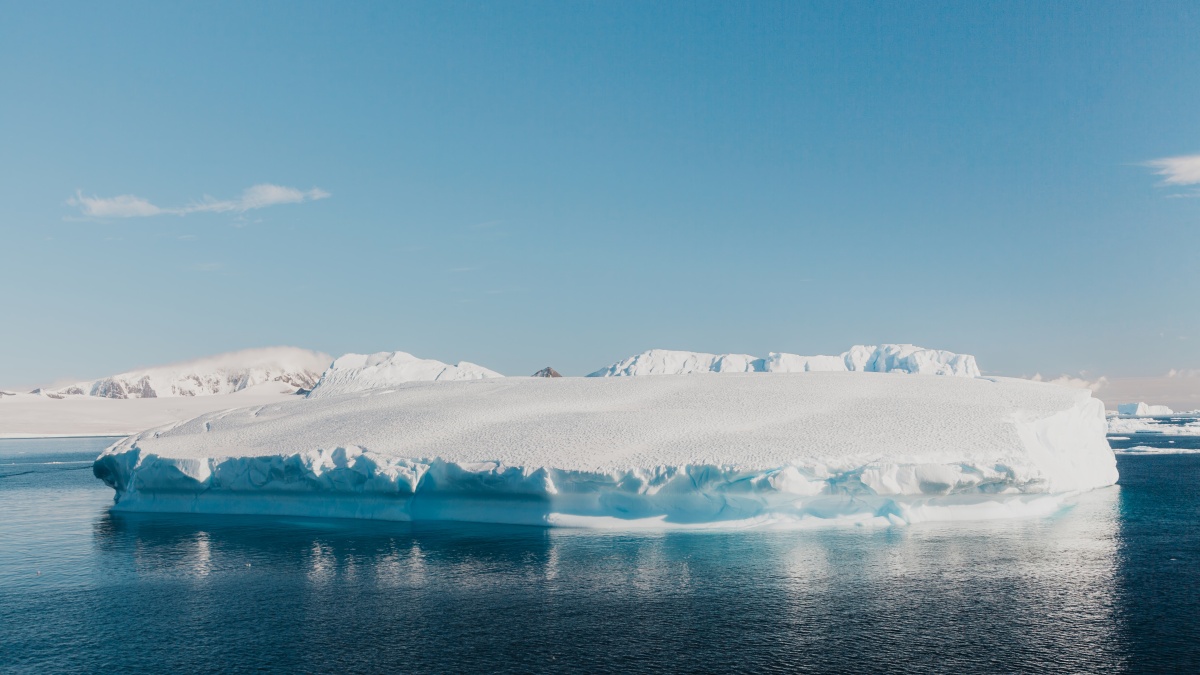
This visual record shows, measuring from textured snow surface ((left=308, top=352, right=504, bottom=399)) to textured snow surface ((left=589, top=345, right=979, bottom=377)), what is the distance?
12.2 meters

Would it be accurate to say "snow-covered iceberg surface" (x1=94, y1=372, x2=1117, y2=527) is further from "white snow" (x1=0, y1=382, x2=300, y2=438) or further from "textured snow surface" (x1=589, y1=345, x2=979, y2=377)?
"white snow" (x1=0, y1=382, x2=300, y2=438)

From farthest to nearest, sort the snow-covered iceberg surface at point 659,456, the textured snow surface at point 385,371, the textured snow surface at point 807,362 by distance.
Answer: the textured snow surface at point 807,362 < the textured snow surface at point 385,371 < the snow-covered iceberg surface at point 659,456

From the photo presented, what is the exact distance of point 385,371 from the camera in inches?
A: 2308

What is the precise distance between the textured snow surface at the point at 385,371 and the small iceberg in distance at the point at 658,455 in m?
33.4

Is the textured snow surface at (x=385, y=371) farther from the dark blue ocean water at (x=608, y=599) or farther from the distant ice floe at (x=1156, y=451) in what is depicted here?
the dark blue ocean water at (x=608, y=599)

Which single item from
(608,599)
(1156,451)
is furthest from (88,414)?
(1156,451)

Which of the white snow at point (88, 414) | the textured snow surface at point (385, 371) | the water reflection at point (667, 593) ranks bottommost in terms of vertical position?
the water reflection at point (667, 593)

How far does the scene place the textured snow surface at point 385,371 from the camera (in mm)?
57812

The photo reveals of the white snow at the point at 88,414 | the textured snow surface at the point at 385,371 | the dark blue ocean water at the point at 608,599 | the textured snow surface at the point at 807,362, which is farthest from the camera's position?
the white snow at the point at 88,414

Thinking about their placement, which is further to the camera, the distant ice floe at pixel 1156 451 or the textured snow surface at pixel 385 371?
the textured snow surface at pixel 385 371

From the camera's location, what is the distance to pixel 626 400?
22.1 metres

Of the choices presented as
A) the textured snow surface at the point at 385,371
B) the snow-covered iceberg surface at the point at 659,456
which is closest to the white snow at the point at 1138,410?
the textured snow surface at the point at 385,371

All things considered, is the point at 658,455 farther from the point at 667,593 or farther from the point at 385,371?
the point at 385,371

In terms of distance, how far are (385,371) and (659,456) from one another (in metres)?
45.2
